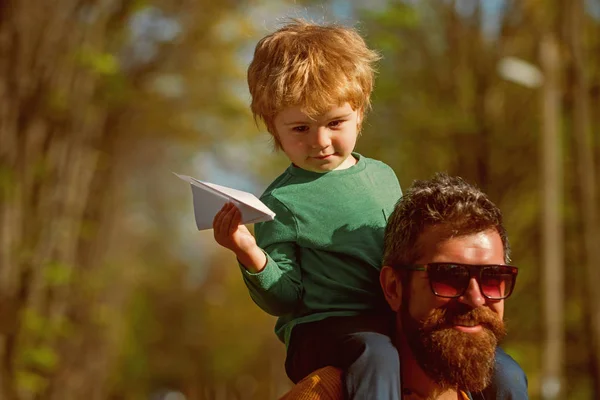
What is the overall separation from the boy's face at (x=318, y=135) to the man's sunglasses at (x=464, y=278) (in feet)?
1.72

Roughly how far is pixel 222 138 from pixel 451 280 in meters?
22.3

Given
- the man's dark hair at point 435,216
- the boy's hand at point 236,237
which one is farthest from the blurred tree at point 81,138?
the boy's hand at point 236,237

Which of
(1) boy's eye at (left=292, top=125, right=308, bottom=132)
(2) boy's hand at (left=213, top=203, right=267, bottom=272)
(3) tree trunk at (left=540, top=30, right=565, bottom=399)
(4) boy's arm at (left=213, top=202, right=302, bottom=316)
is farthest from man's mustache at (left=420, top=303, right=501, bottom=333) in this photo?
(3) tree trunk at (left=540, top=30, right=565, bottom=399)

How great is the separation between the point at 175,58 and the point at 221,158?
4.75 metres

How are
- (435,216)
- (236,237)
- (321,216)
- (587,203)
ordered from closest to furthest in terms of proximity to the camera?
(236,237)
(435,216)
(321,216)
(587,203)

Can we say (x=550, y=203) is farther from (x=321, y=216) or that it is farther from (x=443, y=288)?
(x=443, y=288)

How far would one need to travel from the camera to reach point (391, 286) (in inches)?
167

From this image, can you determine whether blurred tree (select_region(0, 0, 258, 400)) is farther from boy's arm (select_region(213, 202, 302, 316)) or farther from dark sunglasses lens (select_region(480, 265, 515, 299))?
dark sunglasses lens (select_region(480, 265, 515, 299))

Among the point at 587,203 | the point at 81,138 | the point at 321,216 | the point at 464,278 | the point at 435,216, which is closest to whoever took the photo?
the point at 464,278

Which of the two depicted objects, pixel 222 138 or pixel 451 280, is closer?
pixel 451 280

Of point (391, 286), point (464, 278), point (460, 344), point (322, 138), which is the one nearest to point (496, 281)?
point (464, 278)

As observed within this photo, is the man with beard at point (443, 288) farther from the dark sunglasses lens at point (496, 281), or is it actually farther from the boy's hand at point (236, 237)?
the boy's hand at point (236, 237)

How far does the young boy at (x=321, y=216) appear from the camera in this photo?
416 centimetres

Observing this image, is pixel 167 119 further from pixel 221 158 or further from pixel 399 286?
pixel 399 286
